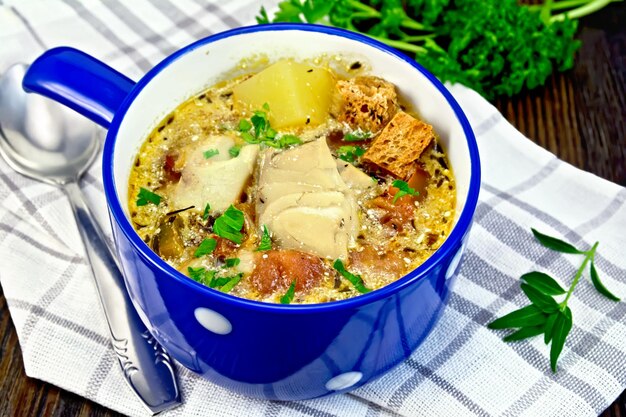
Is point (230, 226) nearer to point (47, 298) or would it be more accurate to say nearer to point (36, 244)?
point (47, 298)

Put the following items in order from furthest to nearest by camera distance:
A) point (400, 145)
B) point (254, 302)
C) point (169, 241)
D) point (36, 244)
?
point (36, 244) < point (400, 145) < point (169, 241) < point (254, 302)

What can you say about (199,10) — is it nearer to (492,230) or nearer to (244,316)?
(492,230)

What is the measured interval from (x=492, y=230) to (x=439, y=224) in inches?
22.0

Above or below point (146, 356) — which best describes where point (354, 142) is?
above

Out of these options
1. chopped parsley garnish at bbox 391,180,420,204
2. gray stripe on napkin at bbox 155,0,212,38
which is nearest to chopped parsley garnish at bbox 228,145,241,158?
chopped parsley garnish at bbox 391,180,420,204

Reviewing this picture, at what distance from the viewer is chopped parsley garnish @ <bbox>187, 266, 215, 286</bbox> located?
159 centimetres

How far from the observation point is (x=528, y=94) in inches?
105

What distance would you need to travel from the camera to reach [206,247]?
1642mm

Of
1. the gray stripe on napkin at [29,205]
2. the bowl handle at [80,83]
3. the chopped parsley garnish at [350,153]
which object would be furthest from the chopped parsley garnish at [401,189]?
the gray stripe on napkin at [29,205]

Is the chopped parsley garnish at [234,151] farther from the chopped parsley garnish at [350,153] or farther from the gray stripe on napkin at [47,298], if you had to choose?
the gray stripe on napkin at [47,298]

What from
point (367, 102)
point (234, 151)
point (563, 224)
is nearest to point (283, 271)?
point (234, 151)

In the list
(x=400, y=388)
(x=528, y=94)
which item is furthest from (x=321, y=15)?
(x=400, y=388)

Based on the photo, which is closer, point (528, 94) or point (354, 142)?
point (354, 142)

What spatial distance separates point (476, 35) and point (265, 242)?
4.13 feet
